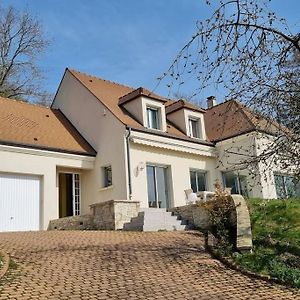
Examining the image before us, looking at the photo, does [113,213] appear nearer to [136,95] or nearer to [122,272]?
[122,272]

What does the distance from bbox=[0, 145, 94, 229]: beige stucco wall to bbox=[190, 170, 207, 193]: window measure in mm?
8427

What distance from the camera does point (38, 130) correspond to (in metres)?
27.0

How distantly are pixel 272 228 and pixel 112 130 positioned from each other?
1232 centimetres

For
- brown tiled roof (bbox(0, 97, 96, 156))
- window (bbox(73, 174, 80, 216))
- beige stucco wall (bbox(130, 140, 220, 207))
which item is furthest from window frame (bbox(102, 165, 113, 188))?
beige stucco wall (bbox(130, 140, 220, 207))

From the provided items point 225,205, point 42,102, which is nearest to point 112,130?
point 225,205

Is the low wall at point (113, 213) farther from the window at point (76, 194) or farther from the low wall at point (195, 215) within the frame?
the window at point (76, 194)

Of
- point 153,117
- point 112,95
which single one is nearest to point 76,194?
point 153,117

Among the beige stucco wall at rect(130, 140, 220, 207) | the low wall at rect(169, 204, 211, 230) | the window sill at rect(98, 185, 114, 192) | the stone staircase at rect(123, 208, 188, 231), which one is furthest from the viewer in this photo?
the window sill at rect(98, 185, 114, 192)

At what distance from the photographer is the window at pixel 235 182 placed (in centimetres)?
2959

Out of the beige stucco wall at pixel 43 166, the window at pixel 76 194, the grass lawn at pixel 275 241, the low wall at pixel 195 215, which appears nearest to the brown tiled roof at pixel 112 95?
the beige stucco wall at pixel 43 166

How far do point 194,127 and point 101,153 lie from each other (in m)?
8.13

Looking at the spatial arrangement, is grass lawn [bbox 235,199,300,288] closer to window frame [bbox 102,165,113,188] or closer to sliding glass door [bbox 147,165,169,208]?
sliding glass door [bbox 147,165,169,208]

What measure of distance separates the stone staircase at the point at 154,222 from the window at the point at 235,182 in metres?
9.75

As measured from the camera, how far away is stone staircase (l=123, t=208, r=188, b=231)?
20.1 metres
